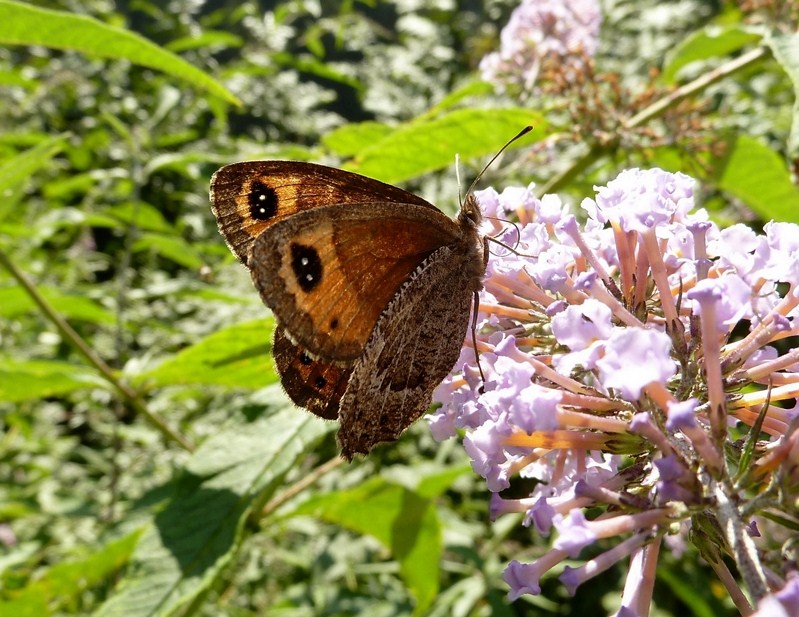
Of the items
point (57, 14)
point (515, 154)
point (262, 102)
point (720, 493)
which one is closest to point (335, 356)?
point (720, 493)

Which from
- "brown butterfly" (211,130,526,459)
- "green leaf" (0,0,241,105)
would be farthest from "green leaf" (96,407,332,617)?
"green leaf" (0,0,241,105)

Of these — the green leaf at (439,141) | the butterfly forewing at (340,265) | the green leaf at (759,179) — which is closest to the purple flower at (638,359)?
the butterfly forewing at (340,265)

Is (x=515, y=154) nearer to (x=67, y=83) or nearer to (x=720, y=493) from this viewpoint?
(x=720, y=493)

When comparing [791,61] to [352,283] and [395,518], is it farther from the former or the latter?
[395,518]

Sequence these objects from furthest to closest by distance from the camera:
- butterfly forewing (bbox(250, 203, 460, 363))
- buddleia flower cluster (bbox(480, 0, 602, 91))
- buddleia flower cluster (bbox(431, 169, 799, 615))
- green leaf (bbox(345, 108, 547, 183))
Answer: buddleia flower cluster (bbox(480, 0, 602, 91)), green leaf (bbox(345, 108, 547, 183)), butterfly forewing (bbox(250, 203, 460, 363)), buddleia flower cluster (bbox(431, 169, 799, 615))

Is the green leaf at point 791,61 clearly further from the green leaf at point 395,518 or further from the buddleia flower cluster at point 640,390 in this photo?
the green leaf at point 395,518

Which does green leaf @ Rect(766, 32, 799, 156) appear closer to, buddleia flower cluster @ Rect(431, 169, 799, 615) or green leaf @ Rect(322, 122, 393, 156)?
buddleia flower cluster @ Rect(431, 169, 799, 615)

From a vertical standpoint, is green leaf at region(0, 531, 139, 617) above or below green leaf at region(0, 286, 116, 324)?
below
